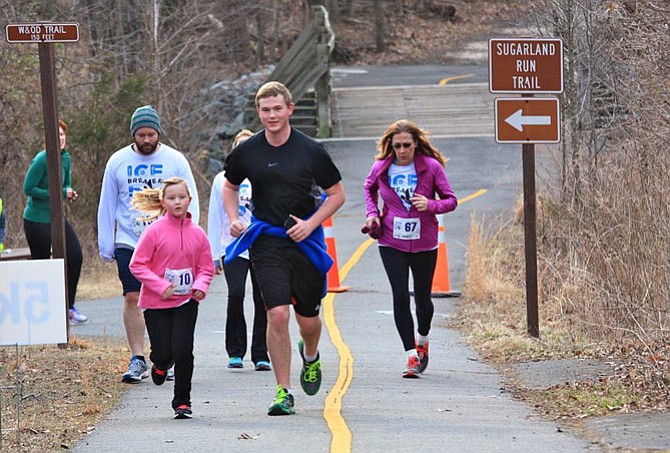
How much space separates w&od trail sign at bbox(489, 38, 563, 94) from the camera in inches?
468

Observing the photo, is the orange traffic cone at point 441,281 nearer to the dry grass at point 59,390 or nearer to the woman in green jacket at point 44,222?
the woman in green jacket at point 44,222

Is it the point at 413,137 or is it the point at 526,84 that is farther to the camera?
the point at 526,84

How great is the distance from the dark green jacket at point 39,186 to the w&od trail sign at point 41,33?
1932mm

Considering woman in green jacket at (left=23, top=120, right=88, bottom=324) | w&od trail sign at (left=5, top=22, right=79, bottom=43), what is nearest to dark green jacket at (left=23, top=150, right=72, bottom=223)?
woman in green jacket at (left=23, top=120, right=88, bottom=324)

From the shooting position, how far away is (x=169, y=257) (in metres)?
8.77

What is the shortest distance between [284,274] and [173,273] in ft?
2.50

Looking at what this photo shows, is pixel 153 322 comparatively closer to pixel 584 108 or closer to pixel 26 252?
pixel 26 252

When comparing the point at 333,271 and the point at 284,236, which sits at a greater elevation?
the point at 284,236

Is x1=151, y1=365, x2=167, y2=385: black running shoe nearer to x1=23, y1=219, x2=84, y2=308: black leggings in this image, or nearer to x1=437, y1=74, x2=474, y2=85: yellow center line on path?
x1=23, y1=219, x2=84, y2=308: black leggings

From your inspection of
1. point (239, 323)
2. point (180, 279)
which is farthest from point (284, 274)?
point (239, 323)

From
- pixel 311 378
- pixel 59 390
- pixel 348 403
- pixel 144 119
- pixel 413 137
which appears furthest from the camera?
pixel 413 137

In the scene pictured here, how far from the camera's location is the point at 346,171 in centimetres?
2959

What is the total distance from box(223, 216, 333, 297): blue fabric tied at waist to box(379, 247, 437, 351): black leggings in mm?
1916

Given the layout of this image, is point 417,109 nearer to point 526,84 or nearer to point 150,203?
point 526,84
